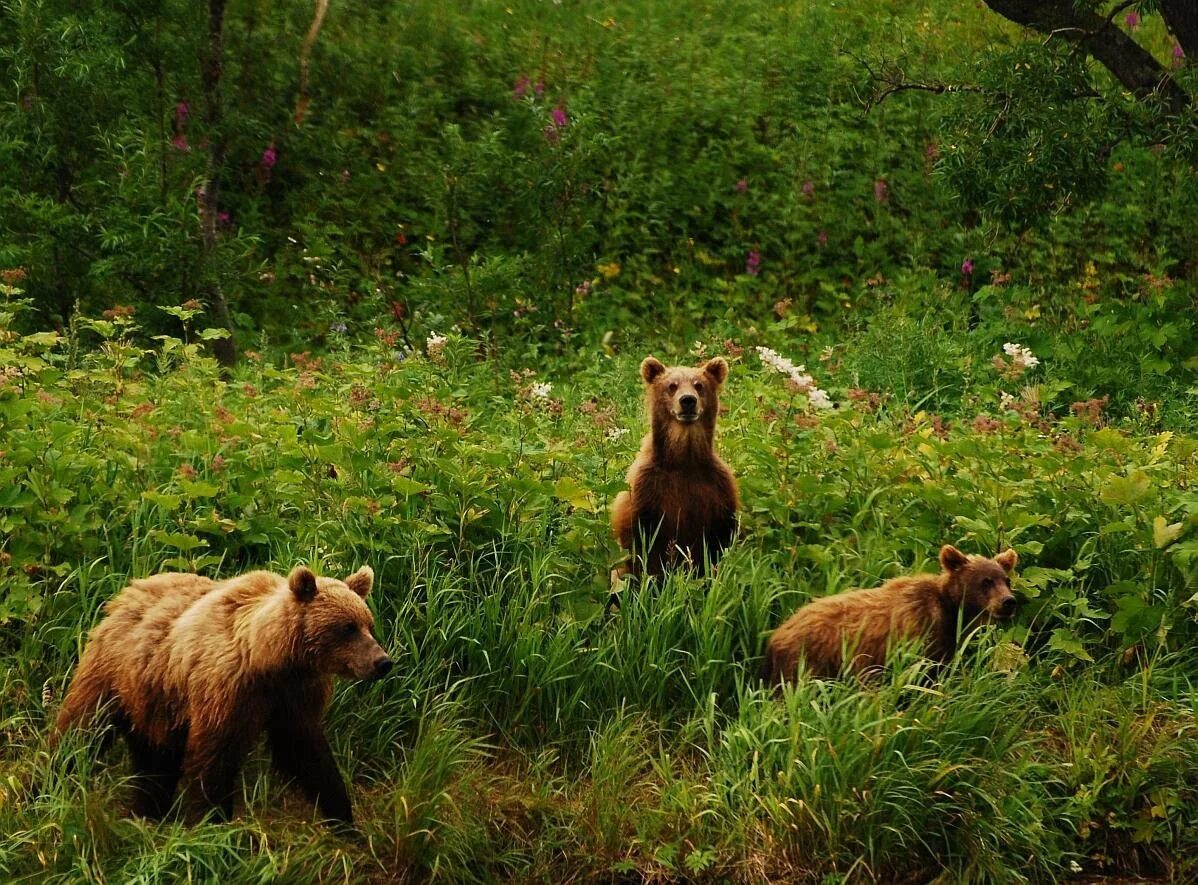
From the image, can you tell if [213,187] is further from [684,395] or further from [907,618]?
[907,618]

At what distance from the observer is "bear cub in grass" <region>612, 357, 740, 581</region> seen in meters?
6.21

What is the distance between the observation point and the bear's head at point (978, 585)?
538 centimetres

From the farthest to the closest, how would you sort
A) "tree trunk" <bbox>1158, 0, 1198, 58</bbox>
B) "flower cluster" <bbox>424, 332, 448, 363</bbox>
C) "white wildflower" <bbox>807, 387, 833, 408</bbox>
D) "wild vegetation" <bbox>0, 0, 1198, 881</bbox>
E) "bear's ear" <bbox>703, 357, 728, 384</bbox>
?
"tree trunk" <bbox>1158, 0, 1198, 58</bbox>, "flower cluster" <bbox>424, 332, 448, 363</bbox>, "white wildflower" <bbox>807, 387, 833, 408</bbox>, "bear's ear" <bbox>703, 357, 728, 384</bbox>, "wild vegetation" <bbox>0, 0, 1198, 881</bbox>

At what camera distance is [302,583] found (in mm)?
4426

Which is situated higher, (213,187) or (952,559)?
(952,559)

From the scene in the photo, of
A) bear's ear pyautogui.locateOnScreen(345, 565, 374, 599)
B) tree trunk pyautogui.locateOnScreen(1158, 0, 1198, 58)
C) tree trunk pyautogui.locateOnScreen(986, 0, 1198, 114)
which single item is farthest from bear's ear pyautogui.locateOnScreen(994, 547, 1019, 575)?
tree trunk pyautogui.locateOnScreen(1158, 0, 1198, 58)

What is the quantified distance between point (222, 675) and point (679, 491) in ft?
7.82

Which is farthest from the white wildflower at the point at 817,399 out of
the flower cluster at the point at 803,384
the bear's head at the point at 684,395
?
the bear's head at the point at 684,395

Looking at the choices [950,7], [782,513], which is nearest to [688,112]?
[950,7]

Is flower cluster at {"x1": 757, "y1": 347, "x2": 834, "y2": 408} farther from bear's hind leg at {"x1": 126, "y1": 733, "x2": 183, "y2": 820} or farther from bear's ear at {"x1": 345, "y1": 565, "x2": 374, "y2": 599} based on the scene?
bear's hind leg at {"x1": 126, "y1": 733, "x2": 183, "y2": 820}

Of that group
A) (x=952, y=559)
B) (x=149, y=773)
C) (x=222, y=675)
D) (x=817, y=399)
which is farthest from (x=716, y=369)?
(x=149, y=773)

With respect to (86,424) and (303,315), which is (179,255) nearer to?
(303,315)

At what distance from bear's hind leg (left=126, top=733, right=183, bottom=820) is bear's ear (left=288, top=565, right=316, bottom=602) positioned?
83 centimetres

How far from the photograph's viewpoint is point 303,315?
39.1ft
